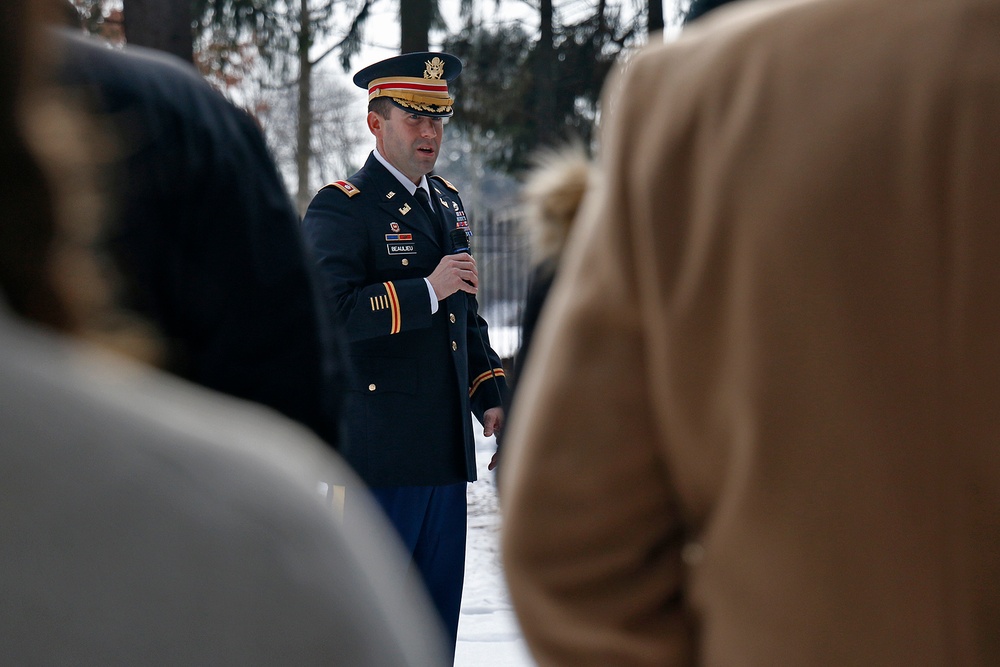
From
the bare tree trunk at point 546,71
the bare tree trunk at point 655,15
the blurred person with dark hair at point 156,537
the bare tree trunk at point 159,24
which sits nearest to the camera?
the blurred person with dark hair at point 156,537

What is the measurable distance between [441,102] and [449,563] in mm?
1791

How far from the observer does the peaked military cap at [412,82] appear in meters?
4.29

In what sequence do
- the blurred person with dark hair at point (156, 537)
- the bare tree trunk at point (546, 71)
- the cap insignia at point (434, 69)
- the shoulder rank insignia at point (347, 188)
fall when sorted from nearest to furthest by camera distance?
the blurred person with dark hair at point (156, 537), the shoulder rank insignia at point (347, 188), the cap insignia at point (434, 69), the bare tree trunk at point (546, 71)

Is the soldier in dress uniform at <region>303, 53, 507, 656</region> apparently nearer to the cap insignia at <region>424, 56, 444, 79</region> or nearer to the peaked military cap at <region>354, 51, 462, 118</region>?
the peaked military cap at <region>354, 51, 462, 118</region>

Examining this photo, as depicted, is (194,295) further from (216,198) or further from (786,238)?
(786,238)

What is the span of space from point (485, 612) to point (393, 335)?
153 centimetres

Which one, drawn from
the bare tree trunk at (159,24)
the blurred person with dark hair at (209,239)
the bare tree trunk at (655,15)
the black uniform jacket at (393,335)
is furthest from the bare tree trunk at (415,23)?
the blurred person with dark hair at (209,239)

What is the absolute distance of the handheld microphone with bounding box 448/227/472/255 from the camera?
4.12 m

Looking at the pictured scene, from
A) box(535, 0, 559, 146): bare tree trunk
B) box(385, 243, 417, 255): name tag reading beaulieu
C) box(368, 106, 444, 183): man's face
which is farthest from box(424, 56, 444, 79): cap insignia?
box(535, 0, 559, 146): bare tree trunk

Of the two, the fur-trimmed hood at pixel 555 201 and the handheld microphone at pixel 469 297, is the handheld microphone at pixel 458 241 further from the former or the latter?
the fur-trimmed hood at pixel 555 201

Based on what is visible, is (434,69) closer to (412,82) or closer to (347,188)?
(412,82)

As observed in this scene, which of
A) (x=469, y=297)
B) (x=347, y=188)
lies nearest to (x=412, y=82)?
(x=347, y=188)

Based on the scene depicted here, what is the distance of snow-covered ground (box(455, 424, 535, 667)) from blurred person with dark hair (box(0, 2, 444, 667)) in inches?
98.8

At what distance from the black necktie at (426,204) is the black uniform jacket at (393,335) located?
74mm
